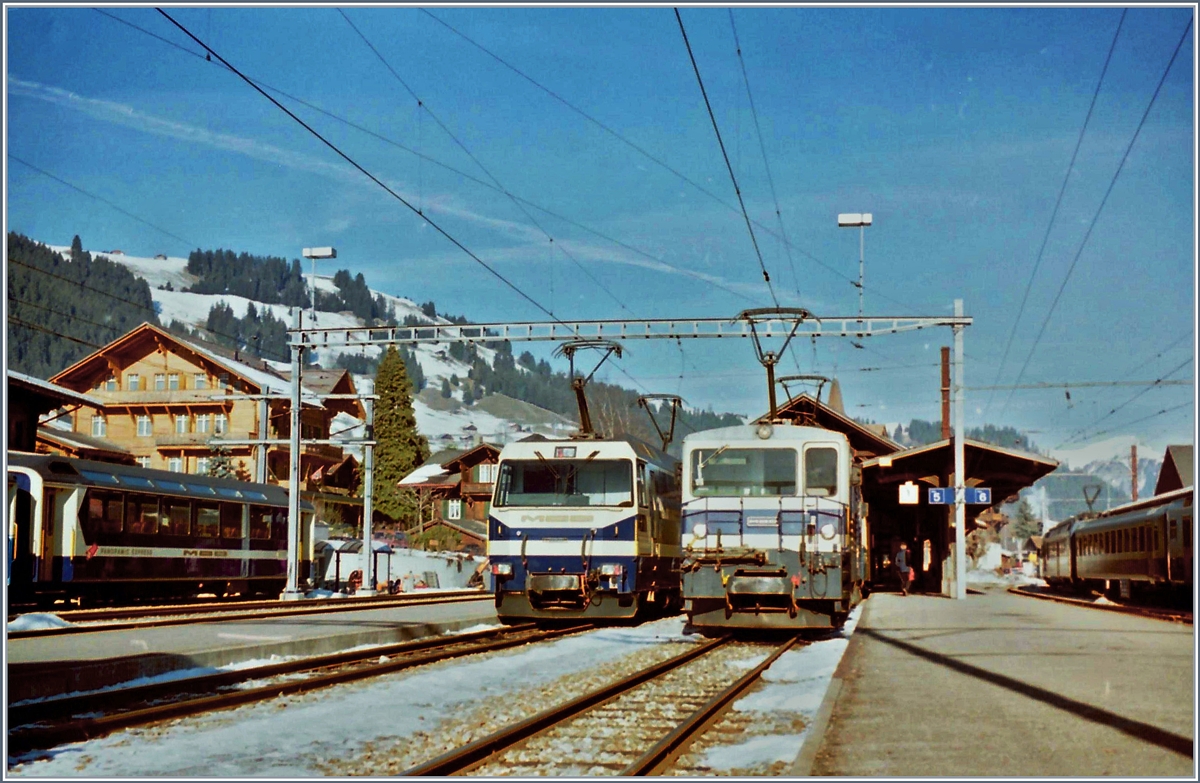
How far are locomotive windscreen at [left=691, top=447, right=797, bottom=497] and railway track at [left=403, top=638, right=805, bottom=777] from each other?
5366 mm

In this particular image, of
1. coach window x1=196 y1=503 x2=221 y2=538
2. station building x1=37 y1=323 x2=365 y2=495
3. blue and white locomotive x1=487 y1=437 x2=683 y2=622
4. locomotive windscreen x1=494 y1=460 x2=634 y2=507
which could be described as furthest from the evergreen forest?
blue and white locomotive x1=487 y1=437 x2=683 y2=622

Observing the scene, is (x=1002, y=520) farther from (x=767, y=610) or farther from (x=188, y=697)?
(x=188, y=697)

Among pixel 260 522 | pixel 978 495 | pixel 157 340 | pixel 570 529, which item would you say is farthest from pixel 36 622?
pixel 157 340

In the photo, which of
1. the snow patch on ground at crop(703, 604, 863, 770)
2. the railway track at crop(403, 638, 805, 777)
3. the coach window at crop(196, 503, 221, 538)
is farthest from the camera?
the coach window at crop(196, 503, 221, 538)

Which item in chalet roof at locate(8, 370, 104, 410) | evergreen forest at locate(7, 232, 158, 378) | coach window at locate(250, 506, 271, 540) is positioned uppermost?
evergreen forest at locate(7, 232, 158, 378)

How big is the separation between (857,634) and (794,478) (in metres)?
2.42

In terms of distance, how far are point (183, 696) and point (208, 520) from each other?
20.0 metres

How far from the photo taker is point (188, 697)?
35.8 feet

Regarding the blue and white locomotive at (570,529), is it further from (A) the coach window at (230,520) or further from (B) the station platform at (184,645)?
(A) the coach window at (230,520)

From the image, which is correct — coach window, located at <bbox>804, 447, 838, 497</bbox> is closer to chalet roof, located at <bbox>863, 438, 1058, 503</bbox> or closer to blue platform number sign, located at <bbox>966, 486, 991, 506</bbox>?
blue platform number sign, located at <bbox>966, 486, 991, 506</bbox>

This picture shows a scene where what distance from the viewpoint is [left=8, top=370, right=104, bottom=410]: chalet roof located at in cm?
3294

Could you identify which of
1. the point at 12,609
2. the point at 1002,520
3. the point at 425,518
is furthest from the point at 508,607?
the point at 1002,520

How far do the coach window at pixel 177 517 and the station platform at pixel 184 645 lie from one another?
8.21 metres

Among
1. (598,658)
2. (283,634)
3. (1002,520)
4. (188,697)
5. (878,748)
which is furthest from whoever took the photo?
(1002,520)
